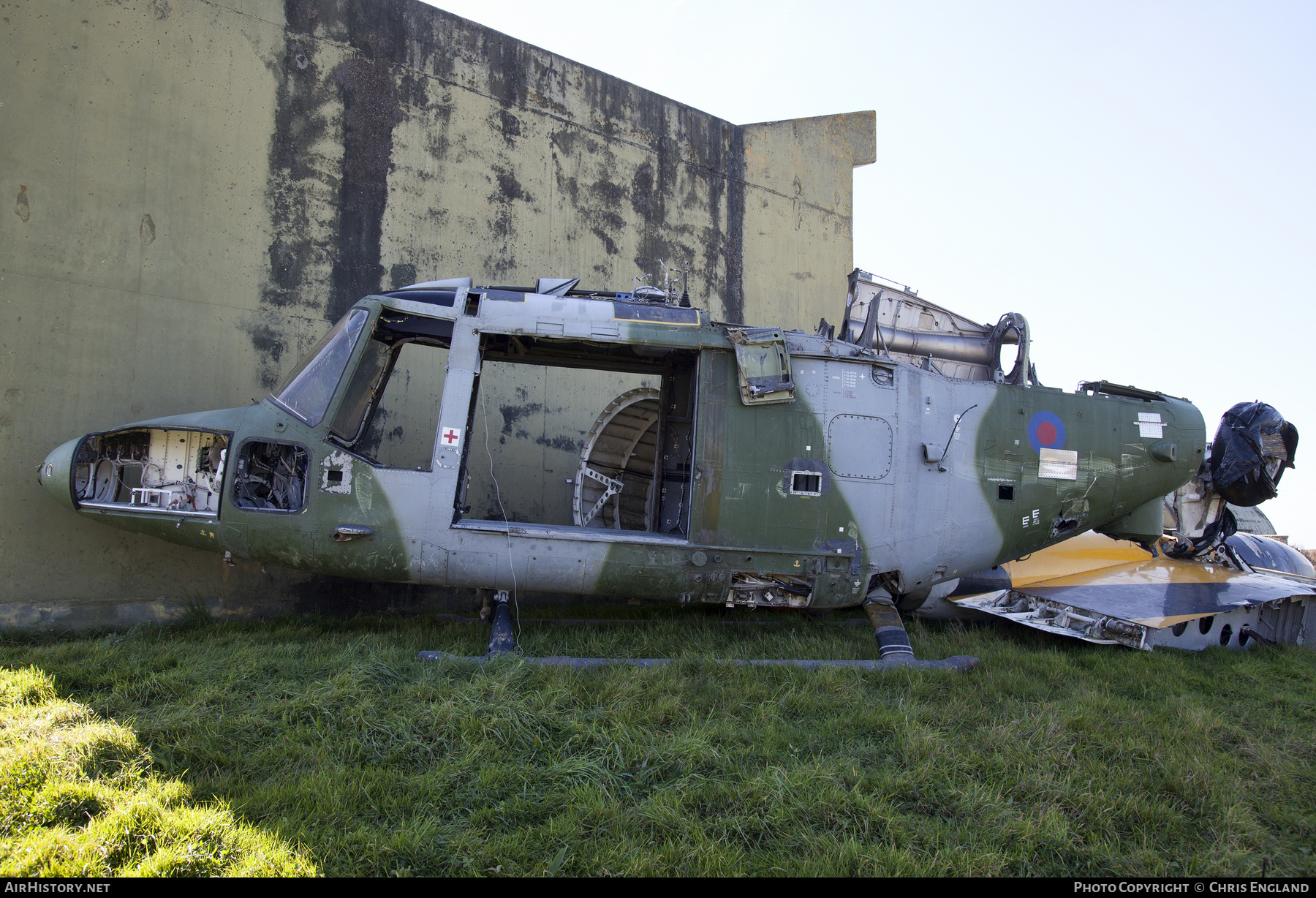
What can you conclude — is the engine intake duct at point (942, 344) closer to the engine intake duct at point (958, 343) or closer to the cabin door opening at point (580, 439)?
the engine intake duct at point (958, 343)

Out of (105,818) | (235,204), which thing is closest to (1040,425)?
(105,818)

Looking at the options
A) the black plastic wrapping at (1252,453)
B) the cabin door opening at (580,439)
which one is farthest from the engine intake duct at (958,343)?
the black plastic wrapping at (1252,453)

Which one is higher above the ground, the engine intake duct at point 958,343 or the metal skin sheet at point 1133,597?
the engine intake duct at point 958,343

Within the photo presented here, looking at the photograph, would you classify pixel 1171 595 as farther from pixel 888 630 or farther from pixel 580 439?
pixel 580 439

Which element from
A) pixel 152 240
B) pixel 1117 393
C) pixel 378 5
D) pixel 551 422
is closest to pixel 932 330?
pixel 1117 393

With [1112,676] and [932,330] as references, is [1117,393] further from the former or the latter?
[1112,676]

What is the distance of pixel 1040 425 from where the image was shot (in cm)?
702

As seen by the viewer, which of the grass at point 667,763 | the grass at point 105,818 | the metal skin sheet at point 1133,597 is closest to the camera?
the grass at point 105,818

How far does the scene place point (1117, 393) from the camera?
777cm

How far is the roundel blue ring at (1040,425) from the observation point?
697cm

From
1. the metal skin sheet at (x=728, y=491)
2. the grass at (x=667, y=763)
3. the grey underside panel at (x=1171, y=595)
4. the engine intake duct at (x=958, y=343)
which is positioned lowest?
the grass at (x=667, y=763)

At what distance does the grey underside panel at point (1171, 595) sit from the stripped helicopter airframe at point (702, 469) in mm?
78

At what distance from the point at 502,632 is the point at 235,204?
538 cm

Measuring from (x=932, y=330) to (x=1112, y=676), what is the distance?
4.11 meters
